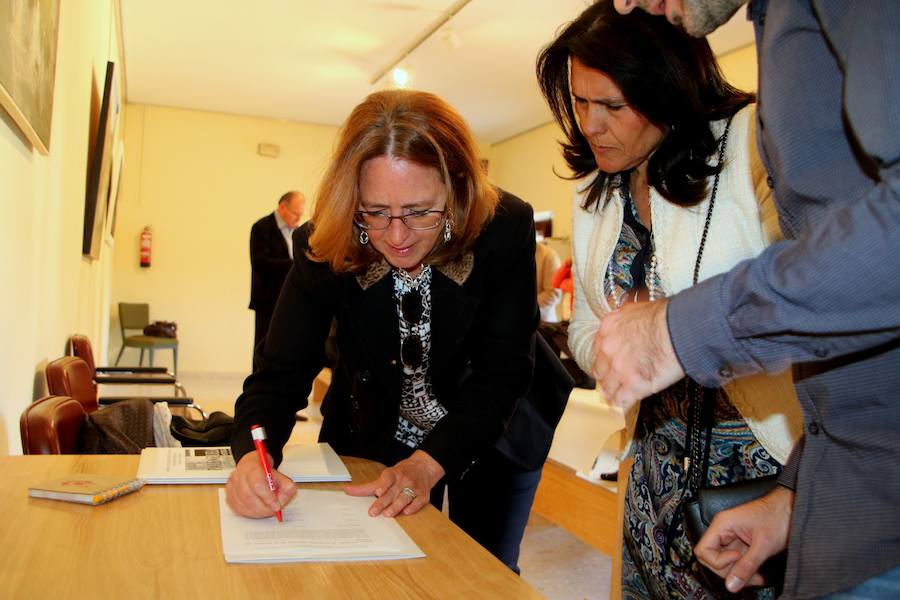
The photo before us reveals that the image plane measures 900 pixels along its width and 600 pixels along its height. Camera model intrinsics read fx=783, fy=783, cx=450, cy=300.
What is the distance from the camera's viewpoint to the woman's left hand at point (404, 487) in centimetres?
127

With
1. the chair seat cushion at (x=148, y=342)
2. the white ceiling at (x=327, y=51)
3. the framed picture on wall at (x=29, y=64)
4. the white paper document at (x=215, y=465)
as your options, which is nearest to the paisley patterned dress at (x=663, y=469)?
the white paper document at (x=215, y=465)

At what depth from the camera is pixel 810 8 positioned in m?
0.79

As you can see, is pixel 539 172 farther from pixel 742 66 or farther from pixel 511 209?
pixel 511 209

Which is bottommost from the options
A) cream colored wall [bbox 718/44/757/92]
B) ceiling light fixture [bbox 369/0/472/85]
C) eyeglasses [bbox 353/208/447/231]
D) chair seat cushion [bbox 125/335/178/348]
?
chair seat cushion [bbox 125/335/178/348]

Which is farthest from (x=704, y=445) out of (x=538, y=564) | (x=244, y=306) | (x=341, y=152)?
(x=244, y=306)

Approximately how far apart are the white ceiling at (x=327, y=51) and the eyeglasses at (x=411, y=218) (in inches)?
137

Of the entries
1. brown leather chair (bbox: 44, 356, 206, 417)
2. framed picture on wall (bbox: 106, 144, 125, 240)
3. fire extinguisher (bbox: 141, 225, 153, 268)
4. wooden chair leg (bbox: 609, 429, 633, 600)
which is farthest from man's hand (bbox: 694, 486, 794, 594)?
fire extinguisher (bbox: 141, 225, 153, 268)

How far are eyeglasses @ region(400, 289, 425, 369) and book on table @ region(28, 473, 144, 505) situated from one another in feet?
1.82

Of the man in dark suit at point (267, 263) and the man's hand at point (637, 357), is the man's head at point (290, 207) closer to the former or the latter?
the man in dark suit at point (267, 263)

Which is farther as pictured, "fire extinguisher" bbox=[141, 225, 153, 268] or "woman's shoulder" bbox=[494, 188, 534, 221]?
"fire extinguisher" bbox=[141, 225, 153, 268]

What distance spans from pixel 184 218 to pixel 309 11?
402 centimetres

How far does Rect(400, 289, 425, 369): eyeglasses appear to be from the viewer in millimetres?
1593

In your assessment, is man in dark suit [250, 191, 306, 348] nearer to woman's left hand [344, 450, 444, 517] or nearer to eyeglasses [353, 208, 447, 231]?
eyeglasses [353, 208, 447, 231]

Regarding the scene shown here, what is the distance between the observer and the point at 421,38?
629 centimetres
